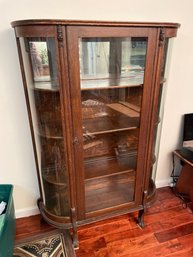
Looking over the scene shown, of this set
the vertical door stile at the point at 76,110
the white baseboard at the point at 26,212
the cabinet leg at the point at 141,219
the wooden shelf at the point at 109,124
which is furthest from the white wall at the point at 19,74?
the cabinet leg at the point at 141,219

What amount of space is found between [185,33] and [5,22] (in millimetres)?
1376

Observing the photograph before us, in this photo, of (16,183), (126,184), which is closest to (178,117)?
(126,184)

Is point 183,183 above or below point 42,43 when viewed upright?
below

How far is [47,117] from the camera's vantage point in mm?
1366

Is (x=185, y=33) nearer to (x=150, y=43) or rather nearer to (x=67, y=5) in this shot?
(x=150, y=43)

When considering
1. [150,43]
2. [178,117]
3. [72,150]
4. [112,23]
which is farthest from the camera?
[178,117]

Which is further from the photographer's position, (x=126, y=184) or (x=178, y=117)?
(x=178, y=117)

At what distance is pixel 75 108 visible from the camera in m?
1.22

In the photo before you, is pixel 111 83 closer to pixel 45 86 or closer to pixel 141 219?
pixel 45 86

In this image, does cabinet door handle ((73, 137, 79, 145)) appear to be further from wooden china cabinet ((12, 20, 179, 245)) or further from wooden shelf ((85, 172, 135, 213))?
wooden shelf ((85, 172, 135, 213))

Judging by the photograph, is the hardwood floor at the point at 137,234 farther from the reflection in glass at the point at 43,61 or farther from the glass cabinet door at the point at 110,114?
the reflection in glass at the point at 43,61

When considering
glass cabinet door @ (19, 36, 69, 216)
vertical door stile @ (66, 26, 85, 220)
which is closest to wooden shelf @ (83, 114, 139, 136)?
vertical door stile @ (66, 26, 85, 220)

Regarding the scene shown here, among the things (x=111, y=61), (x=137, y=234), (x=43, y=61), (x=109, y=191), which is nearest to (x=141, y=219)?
(x=137, y=234)

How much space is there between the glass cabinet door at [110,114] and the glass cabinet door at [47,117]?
0.16 meters
